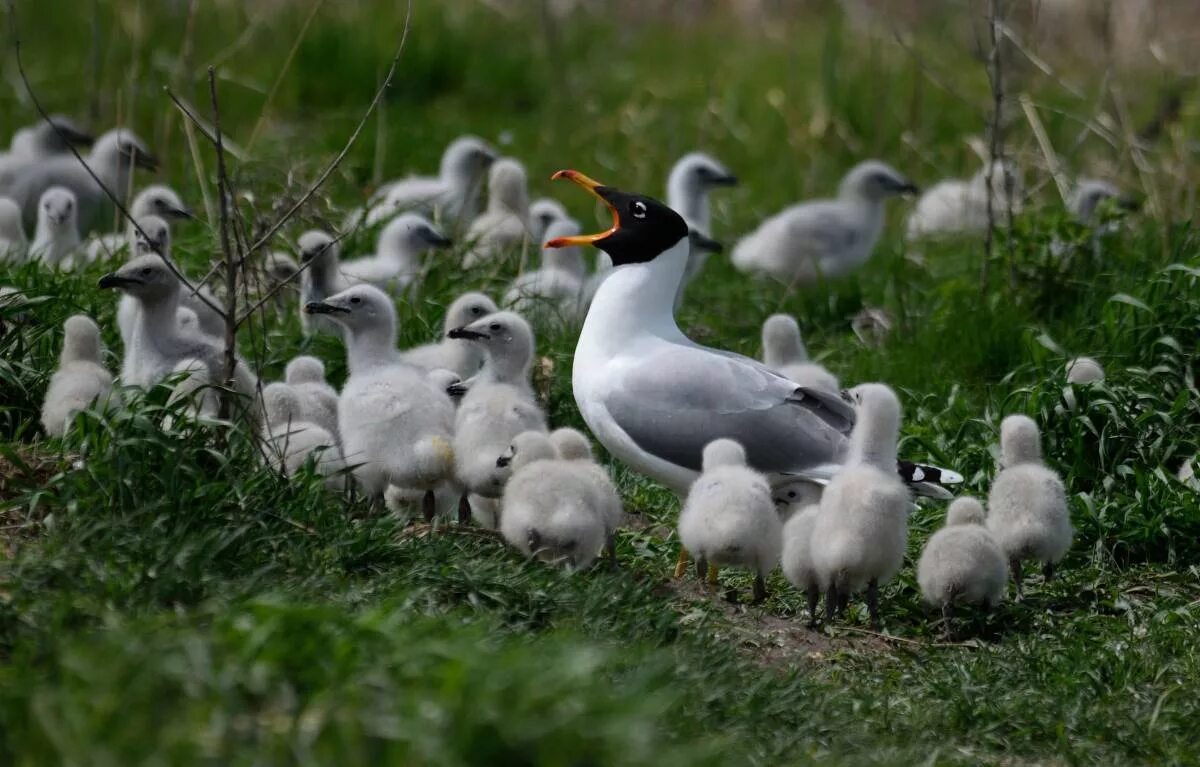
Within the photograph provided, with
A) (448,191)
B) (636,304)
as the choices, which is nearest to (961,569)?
(636,304)

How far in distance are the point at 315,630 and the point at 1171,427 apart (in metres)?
4.20

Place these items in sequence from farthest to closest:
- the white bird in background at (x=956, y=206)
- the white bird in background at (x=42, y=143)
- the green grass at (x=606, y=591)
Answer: the white bird in background at (x=42, y=143), the white bird in background at (x=956, y=206), the green grass at (x=606, y=591)

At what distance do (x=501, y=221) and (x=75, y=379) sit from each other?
4.27 meters

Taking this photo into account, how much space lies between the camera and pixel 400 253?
29.9 ft

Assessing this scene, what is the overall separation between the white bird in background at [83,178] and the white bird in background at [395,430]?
185 inches

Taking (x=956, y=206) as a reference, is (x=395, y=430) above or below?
below

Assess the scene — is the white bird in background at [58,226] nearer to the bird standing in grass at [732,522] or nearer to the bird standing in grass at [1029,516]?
the bird standing in grass at [732,522]

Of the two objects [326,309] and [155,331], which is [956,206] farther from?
[155,331]

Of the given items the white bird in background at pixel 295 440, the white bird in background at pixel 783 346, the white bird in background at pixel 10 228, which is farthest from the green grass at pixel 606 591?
the white bird in background at pixel 10 228

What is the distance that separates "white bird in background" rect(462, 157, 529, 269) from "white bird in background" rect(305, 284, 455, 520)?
2.79 m

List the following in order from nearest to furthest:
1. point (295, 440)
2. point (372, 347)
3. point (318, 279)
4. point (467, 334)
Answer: point (295, 440) → point (467, 334) → point (372, 347) → point (318, 279)

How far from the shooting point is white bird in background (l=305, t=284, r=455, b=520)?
622 centimetres

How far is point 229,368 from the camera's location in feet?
19.9

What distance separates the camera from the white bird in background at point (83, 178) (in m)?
10.9
